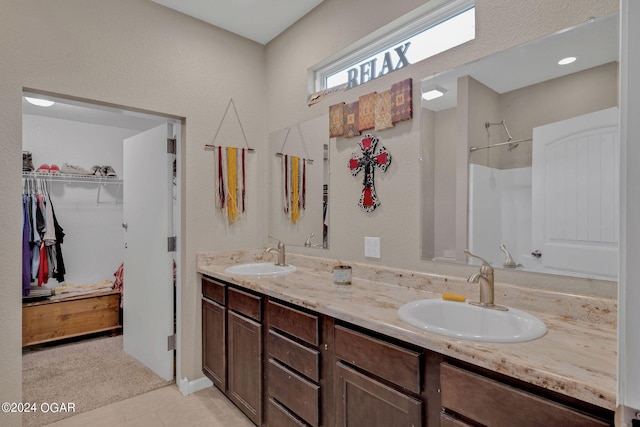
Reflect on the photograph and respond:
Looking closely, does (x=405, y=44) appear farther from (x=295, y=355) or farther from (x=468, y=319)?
(x=295, y=355)

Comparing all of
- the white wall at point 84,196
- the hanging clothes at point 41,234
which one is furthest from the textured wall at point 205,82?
the white wall at point 84,196

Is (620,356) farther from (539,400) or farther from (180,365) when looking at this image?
(180,365)

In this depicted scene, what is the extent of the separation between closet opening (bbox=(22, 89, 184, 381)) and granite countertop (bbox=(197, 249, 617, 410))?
0.83 meters

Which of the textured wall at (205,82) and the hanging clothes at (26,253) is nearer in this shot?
the textured wall at (205,82)

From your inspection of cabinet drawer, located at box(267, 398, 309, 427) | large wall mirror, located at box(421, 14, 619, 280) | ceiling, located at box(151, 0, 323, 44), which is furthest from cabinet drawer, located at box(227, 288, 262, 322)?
ceiling, located at box(151, 0, 323, 44)

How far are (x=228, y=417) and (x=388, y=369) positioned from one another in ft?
4.86

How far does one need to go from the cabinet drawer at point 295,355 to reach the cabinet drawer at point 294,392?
0.04 metres

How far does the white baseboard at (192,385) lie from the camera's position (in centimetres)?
242

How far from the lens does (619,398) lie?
23.4 inches

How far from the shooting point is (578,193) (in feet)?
4.12

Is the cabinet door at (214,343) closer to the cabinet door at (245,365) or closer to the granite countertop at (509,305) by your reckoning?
the cabinet door at (245,365)

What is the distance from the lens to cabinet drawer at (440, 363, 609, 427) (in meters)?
0.81

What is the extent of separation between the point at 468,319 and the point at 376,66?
1.53 m

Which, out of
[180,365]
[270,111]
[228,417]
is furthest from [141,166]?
[228,417]
